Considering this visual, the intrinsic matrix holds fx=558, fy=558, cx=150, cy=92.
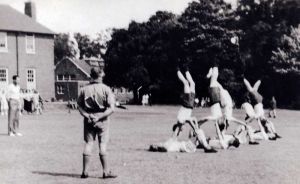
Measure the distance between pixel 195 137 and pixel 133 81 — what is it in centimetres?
5707

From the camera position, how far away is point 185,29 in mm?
66438

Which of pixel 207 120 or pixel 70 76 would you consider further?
pixel 70 76

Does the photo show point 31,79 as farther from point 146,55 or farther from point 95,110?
point 95,110

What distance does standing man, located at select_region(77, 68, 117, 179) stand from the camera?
10039mm

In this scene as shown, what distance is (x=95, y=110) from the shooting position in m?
10.2

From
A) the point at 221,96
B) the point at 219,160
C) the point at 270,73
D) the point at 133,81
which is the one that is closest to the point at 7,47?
the point at 133,81

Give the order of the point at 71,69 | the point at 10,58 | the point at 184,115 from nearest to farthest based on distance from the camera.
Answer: the point at 184,115 < the point at 10,58 < the point at 71,69

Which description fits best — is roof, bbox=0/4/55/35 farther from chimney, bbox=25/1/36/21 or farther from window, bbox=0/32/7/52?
chimney, bbox=25/1/36/21

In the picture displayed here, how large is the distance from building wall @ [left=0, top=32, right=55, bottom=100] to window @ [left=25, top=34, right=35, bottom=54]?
388 mm

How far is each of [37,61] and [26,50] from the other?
5.75 feet

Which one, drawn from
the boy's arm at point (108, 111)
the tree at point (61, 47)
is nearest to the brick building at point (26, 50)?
the boy's arm at point (108, 111)

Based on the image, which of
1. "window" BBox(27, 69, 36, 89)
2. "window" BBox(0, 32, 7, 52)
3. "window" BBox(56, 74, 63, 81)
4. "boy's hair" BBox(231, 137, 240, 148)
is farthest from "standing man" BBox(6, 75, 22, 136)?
"window" BBox(56, 74, 63, 81)

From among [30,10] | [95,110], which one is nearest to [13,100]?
[95,110]

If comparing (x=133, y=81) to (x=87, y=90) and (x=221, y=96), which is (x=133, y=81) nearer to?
(x=221, y=96)
